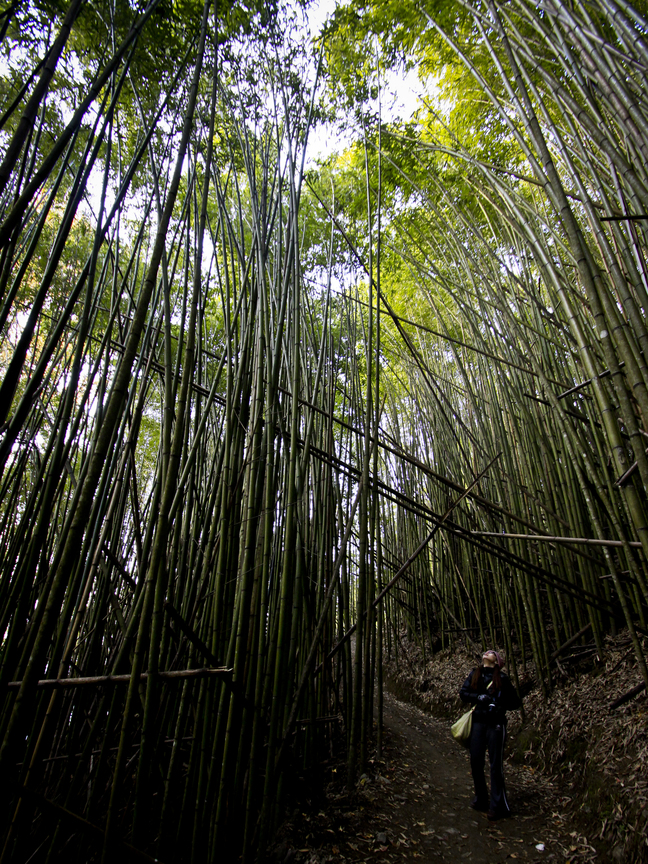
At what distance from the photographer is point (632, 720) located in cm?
169

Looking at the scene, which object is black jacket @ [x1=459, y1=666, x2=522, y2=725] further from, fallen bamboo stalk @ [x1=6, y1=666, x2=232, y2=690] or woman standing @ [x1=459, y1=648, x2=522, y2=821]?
fallen bamboo stalk @ [x1=6, y1=666, x2=232, y2=690]

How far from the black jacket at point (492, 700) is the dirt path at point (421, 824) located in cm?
33

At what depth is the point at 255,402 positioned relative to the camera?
4.83 ft

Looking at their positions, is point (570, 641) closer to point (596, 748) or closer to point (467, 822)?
point (596, 748)

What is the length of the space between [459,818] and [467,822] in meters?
0.04

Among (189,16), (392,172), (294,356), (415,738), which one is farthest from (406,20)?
(415,738)

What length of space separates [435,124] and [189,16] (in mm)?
1949

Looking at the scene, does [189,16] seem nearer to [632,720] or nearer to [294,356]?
[294,356]

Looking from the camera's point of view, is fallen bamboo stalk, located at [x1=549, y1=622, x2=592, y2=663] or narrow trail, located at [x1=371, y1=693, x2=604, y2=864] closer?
narrow trail, located at [x1=371, y1=693, x2=604, y2=864]

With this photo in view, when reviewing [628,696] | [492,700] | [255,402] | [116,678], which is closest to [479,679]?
[492,700]

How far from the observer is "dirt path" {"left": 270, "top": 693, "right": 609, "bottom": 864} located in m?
1.53

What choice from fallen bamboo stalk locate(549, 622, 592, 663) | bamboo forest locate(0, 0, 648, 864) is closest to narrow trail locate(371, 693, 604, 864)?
bamboo forest locate(0, 0, 648, 864)

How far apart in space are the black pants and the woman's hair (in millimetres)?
150

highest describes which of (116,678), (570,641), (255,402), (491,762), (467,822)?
(255,402)
